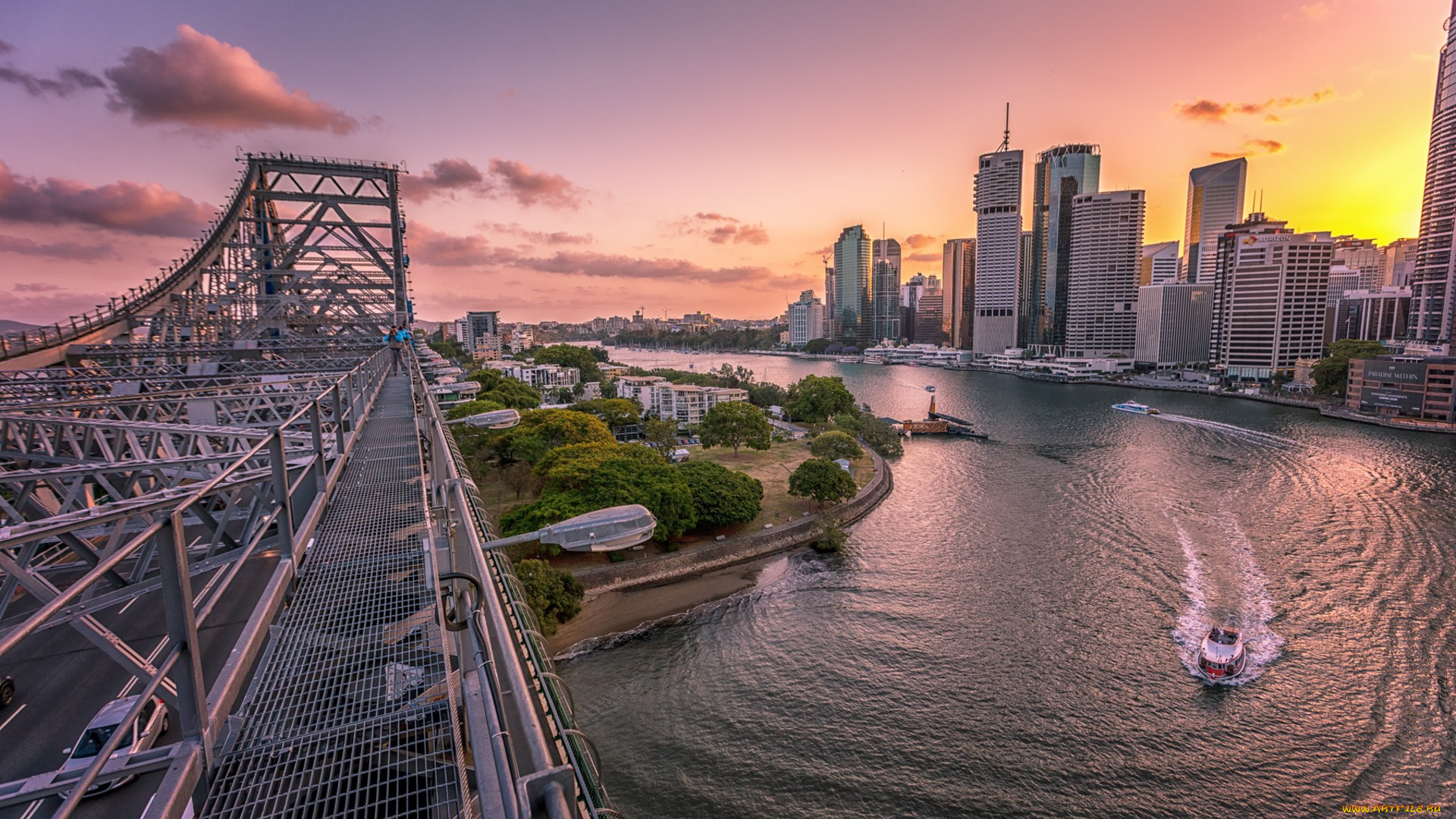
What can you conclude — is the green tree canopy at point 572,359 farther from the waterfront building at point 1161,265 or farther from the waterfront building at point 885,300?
the waterfront building at point 1161,265

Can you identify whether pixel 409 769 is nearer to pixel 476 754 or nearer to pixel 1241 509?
pixel 476 754

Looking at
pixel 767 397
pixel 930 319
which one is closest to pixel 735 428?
pixel 767 397

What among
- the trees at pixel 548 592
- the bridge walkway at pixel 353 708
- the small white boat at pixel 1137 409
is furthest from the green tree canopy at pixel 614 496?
the small white boat at pixel 1137 409

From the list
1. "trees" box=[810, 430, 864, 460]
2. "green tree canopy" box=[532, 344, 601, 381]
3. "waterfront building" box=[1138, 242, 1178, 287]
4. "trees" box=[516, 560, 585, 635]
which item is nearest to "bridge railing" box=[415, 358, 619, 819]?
"trees" box=[516, 560, 585, 635]

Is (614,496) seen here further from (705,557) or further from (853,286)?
(853,286)

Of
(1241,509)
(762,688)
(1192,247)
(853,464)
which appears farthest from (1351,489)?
(1192,247)
